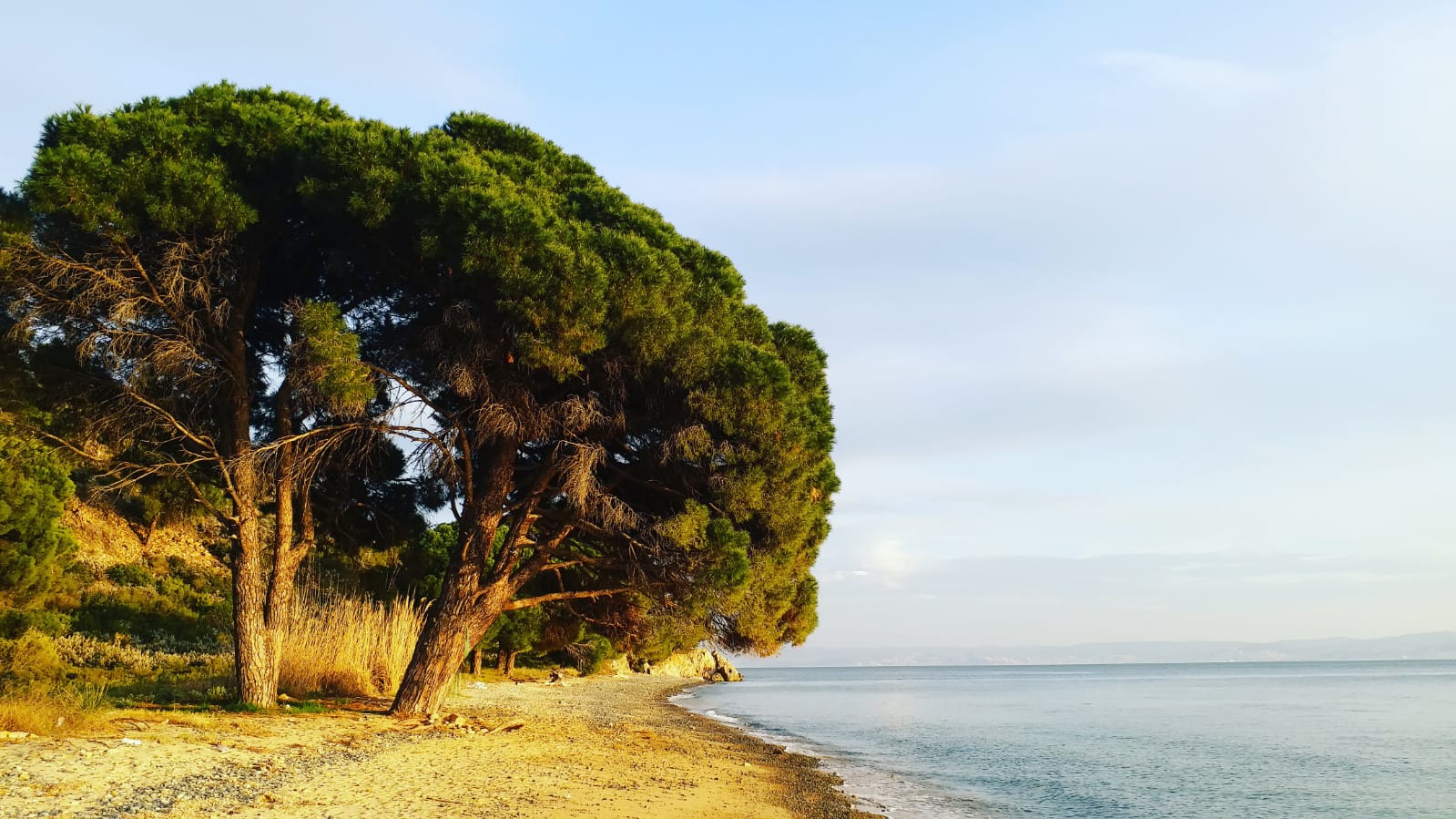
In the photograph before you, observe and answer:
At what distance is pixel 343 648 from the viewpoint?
1644cm

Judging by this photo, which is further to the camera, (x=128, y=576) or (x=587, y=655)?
(x=587, y=655)

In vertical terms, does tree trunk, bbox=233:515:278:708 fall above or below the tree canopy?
below

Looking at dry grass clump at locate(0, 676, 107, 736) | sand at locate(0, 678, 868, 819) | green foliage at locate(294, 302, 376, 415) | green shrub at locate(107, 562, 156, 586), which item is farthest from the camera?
green shrub at locate(107, 562, 156, 586)

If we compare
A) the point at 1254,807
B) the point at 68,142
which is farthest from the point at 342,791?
the point at 1254,807

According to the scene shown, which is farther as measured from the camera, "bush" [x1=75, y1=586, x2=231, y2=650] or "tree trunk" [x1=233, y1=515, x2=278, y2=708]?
"bush" [x1=75, y1=586, x2=231, y2=650]

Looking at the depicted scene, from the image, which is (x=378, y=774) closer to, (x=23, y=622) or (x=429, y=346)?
(x=429, y=346)

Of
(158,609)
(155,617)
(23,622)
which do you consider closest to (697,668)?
(158,609)

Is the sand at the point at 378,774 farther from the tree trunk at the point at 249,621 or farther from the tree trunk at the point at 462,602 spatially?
the tree trunk at the point at 249,621

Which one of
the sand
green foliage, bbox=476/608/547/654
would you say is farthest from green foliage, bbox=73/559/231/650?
the sand

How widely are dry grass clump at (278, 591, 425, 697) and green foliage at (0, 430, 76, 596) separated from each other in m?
7.88

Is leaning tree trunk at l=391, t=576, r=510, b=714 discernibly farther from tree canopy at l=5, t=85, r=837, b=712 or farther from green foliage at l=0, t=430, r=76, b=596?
green foliage at l=0, t=430, r=76, b=596

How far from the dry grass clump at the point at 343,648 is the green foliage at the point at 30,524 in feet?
25.9

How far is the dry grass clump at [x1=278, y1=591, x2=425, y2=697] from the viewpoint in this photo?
15734 mm

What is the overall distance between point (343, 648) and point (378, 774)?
805 cm
